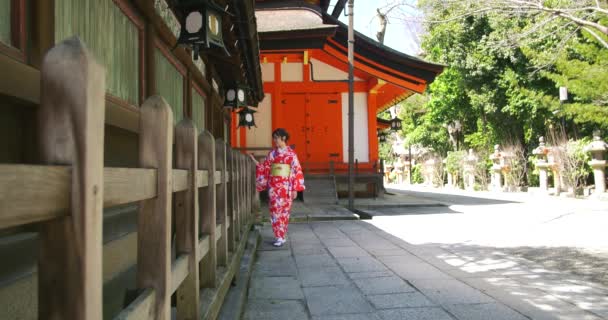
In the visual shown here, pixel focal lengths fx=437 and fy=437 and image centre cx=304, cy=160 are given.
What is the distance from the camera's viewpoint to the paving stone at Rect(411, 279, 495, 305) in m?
3.31

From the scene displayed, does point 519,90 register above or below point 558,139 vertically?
above

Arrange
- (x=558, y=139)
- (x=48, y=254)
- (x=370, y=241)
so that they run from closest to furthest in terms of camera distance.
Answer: (x=48, y=254) → (x=370, y=241) → (x=558, y=139)

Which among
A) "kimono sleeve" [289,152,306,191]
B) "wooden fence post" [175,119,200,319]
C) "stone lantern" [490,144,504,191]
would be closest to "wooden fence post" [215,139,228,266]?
"wooden fence post" [175,119,200,319]

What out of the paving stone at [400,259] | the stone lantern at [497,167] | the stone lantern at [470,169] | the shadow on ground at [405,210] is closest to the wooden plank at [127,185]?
the paving stone at [400,259]

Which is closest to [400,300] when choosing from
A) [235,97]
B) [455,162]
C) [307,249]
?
[307,249]

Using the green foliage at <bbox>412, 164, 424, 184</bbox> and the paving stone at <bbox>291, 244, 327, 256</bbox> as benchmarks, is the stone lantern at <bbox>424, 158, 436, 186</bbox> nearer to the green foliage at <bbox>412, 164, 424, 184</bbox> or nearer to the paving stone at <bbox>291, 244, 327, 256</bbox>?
the green foliage at <bbox>412, 164, 424, 184</bbox>

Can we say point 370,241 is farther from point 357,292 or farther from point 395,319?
point 395,319

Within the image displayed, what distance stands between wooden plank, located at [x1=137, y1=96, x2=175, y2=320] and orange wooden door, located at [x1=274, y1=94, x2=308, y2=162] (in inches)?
467

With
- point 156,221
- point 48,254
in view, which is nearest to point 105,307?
point 156,221

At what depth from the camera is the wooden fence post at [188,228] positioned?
5.91 feet

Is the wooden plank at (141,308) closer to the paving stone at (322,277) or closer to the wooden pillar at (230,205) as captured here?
the wooden pillar at (230,205)

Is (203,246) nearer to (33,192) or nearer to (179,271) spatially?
(179,271)

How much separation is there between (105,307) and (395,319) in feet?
5.91

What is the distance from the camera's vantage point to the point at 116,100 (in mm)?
2857
